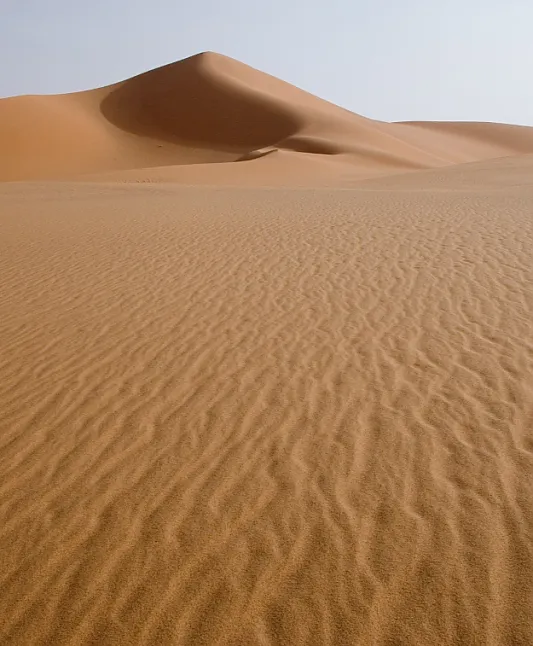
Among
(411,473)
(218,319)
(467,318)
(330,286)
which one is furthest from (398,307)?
(411,473)

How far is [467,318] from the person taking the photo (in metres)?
6.60

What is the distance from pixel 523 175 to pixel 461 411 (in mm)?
22317

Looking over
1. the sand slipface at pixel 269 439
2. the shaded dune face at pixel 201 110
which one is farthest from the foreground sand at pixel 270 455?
the shaded dune face at pixel 201 110

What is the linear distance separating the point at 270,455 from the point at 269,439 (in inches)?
8.3

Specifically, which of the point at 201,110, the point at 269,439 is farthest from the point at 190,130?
the point at 269,439

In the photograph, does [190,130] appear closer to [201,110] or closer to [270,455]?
[201,110]

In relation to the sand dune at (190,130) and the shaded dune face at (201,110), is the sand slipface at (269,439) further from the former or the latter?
the shaded dune face at (201,110)

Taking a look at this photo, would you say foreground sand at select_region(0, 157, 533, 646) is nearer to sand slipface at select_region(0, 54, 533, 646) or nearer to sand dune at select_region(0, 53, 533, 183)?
sand slipface at select_region(0, 54, 533, 646)

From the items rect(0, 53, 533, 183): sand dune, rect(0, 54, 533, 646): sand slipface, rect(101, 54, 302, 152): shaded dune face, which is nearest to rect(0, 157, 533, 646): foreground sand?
rect(0, 54, 533, 646): sand slipface

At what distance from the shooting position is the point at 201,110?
54656 millimetres

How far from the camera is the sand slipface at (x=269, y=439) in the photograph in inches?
116

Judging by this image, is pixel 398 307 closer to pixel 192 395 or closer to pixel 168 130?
pixel 192 395

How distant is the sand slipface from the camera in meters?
2.96

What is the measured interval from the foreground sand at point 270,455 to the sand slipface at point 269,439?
1 centimetres
